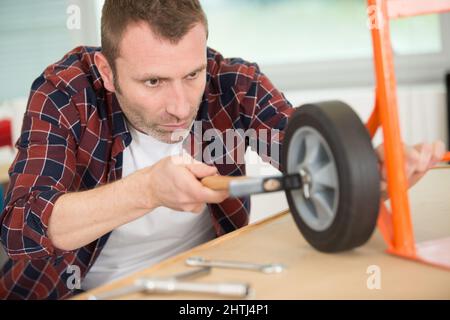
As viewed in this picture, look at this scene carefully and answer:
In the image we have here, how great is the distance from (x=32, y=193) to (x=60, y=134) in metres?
0.18

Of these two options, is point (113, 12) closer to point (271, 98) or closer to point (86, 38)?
point (271, 98)

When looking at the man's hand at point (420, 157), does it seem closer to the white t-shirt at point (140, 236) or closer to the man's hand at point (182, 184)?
the man's hand at point (182, 184)

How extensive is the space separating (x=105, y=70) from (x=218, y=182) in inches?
21.4

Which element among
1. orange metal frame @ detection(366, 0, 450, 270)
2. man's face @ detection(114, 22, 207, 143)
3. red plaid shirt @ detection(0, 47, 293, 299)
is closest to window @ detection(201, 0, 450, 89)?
red plaid shirt @ detection(0, 47, 293, 299)

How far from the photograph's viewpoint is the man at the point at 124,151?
1031mm

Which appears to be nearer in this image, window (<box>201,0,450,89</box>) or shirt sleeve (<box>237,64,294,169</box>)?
shirt sleeve (<box>237,64,294,169</box>)

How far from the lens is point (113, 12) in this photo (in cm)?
123

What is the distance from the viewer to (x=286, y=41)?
2.84 m

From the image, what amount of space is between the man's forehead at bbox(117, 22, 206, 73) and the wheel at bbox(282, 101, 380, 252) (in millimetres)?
314

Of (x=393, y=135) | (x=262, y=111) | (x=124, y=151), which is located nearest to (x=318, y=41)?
(x=262, y=111)

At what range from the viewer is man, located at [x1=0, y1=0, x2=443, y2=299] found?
3.38ft

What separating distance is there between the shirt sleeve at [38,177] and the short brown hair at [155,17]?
0.59ft

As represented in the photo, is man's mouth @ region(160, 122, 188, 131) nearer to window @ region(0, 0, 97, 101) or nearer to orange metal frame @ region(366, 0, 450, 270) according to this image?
A: orange metal frame @ region(366, 0, 450, 270)
